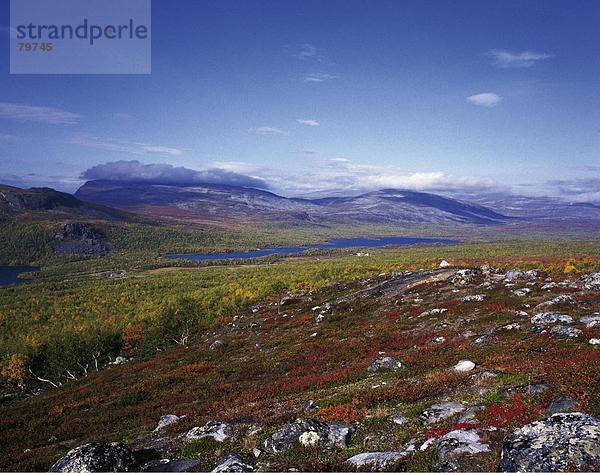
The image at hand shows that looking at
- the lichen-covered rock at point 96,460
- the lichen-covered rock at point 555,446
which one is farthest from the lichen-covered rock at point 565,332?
the lichen-covered rock at point 96,460

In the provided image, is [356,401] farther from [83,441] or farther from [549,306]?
[549,306]

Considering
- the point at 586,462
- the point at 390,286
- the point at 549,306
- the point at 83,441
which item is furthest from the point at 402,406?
the point at 390,286

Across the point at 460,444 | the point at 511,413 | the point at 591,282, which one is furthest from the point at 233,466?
the point at 591,282

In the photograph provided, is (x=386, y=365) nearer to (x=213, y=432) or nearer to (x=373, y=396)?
(x=373, y=396)

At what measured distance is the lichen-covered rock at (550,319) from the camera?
92.7 ft

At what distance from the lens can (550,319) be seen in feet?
95.3

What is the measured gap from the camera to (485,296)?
44469 millimetres


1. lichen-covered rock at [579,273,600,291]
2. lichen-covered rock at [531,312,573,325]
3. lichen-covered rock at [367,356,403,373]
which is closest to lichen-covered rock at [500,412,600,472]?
lichen-covered rock at [367,356,403,373]

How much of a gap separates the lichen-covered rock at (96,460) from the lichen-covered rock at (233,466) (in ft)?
12.7

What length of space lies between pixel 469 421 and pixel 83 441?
2143 centimetres

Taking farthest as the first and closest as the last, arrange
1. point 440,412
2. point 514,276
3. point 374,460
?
1. point 514,276
2. point 440,412
3. point 374,460

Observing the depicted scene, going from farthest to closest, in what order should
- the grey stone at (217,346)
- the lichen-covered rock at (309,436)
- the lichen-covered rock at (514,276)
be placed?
the lichen-covered rock at (514,276)
the grey stone at (217,346)
the lichen-covered rock at (309,436)

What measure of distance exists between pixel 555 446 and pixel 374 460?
4.92m

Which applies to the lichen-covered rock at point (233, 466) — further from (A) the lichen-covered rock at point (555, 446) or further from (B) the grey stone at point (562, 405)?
(B) the grey stone at point (562, 405)
